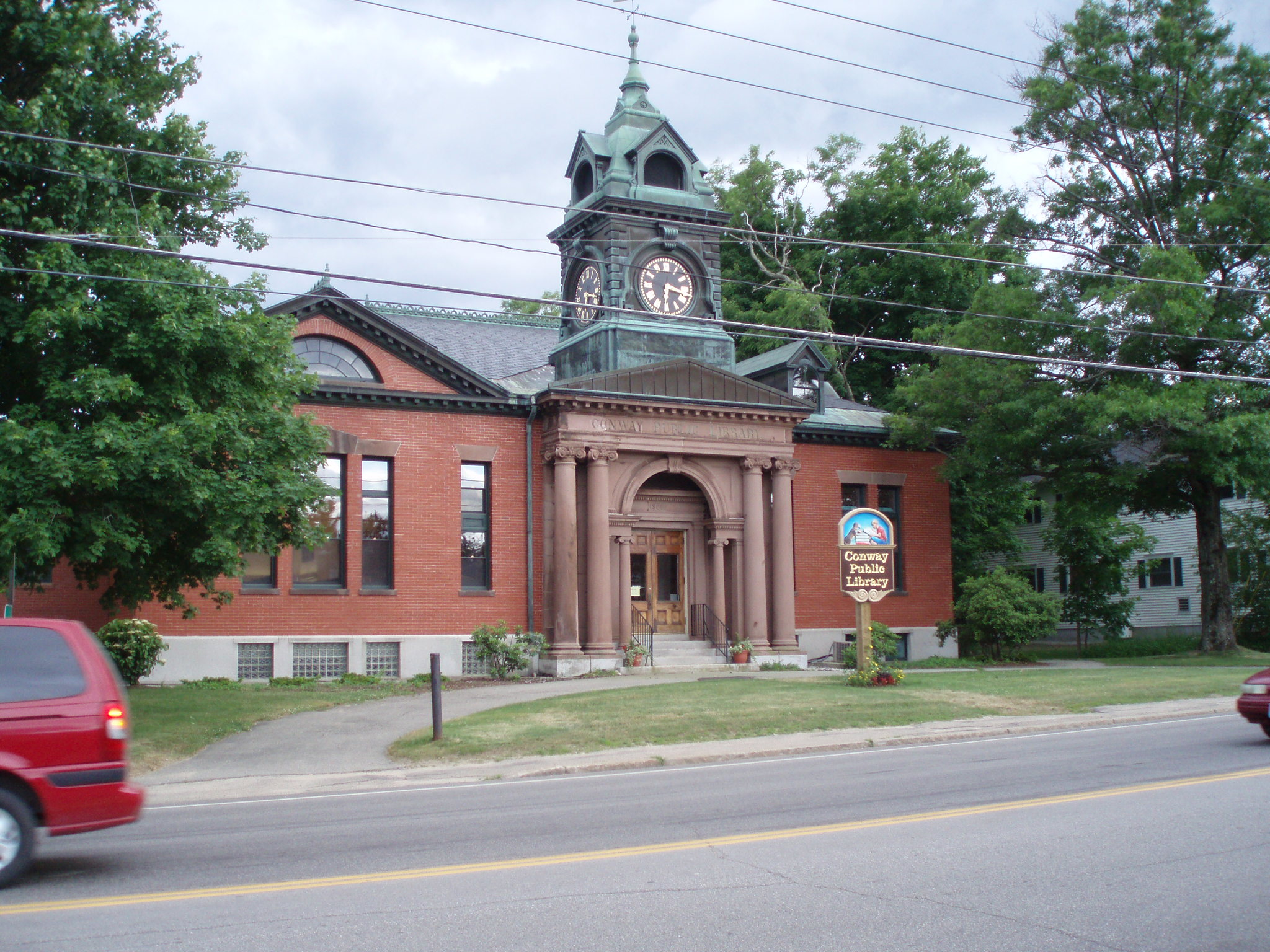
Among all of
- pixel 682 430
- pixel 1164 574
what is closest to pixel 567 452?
pixel 682 430

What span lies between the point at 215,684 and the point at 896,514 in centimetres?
2046

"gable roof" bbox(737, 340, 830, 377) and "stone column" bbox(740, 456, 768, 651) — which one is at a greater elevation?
"gable roof" bbox(737, 340, 830, 377)

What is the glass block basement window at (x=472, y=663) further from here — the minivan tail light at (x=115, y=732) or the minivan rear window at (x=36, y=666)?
the minivan rear window at (x=36, y=666)

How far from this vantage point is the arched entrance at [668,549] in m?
30.5

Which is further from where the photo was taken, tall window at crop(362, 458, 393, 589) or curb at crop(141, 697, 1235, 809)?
tall window at crop(362, 458, 393, 589)

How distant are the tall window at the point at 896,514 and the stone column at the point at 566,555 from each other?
11.1m

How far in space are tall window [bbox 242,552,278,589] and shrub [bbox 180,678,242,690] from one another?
2.39m

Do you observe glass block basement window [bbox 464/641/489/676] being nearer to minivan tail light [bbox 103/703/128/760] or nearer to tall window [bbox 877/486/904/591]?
tall window [bbox 877/486/904/591]

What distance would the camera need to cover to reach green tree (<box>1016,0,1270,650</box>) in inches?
1155

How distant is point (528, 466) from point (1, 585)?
13.3 meters

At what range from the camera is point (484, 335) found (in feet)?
121

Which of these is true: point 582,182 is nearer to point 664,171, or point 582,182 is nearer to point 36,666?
point 664,171

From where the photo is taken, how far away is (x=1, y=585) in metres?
18.8

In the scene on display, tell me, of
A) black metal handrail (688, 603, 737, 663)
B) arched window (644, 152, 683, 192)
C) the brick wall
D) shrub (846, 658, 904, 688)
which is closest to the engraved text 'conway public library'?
the brick wall
